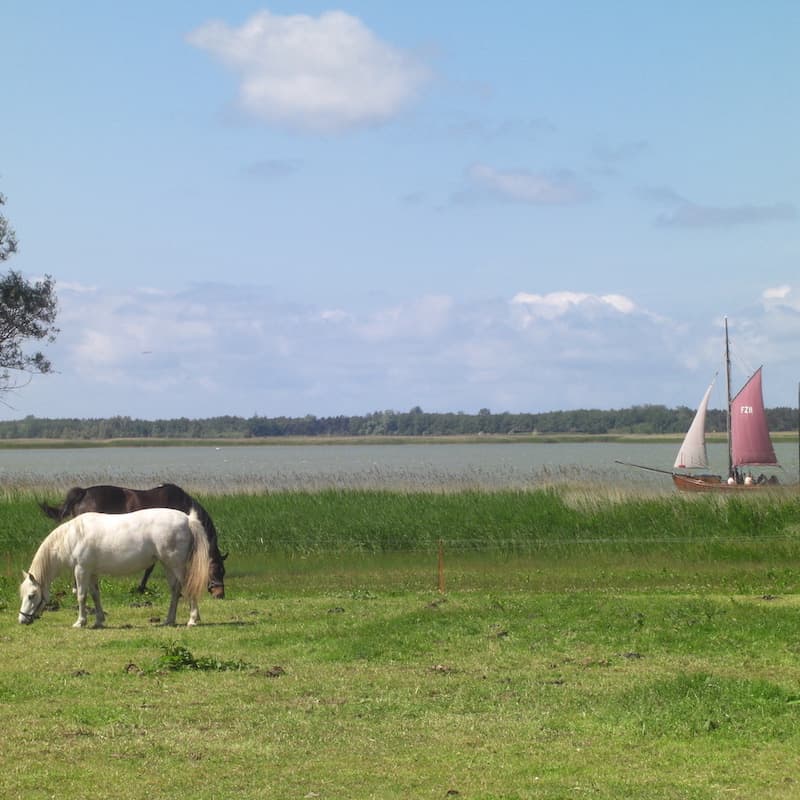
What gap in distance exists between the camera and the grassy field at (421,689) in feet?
27.9

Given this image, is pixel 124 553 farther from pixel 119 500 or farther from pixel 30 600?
pixel 119 500

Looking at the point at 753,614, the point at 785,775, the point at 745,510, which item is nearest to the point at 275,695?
the point at 785,775

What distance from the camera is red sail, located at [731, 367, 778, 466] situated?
5569cm

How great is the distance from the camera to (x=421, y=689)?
11383 mm

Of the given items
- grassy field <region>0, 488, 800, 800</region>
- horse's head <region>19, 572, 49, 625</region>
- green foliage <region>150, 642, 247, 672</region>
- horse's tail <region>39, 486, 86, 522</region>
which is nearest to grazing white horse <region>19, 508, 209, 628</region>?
horse's head <region>19, 572, 49, 625</region>

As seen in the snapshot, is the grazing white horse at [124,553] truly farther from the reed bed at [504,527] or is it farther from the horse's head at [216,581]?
the reed bed at [504,527]

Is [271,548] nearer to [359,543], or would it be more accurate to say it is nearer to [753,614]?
[359,543]

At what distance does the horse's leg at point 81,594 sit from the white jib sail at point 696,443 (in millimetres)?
44561

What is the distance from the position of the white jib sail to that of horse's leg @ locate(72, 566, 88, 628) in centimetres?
4456

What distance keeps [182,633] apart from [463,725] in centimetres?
611

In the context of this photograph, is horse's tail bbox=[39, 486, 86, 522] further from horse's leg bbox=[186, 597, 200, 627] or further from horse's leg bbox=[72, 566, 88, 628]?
horse's leg bbox=[186, 597, 200, 627]

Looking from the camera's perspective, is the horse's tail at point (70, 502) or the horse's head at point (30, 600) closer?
the horse's head at point (30, 600)

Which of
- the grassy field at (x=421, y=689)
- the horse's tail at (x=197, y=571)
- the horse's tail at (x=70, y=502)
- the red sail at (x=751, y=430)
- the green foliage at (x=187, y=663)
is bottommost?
the grassy field at (x=421, y=689)

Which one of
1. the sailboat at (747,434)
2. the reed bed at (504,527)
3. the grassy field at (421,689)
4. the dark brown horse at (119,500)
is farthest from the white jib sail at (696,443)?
the dark brown horse at (119,500)
